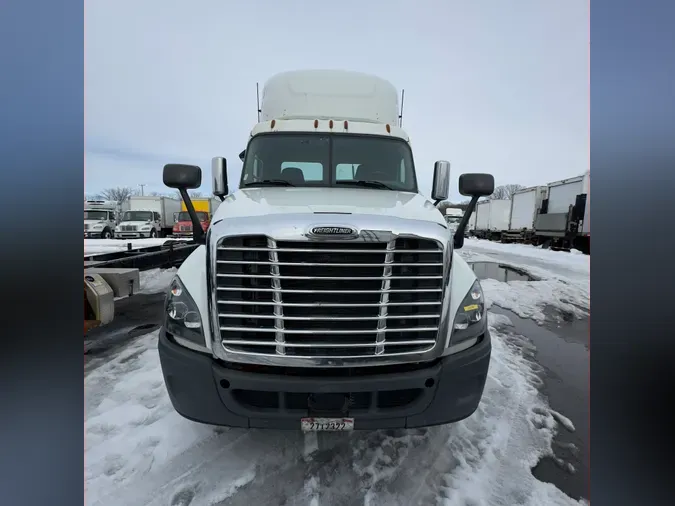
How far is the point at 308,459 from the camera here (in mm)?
2541

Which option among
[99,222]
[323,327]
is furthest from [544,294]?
[99,222]

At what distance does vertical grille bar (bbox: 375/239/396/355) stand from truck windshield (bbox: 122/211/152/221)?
2858 centimetres

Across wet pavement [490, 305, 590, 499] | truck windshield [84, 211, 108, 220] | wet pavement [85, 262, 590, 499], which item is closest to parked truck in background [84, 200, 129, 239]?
truck windshield [84, 211, 108, 220]

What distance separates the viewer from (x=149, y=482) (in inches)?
91.0

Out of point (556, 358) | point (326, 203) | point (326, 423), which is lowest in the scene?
point (556, 358)

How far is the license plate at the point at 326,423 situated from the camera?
7.13ft

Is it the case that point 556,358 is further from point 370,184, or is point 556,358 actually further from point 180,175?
point 180,175

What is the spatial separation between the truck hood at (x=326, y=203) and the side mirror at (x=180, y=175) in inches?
17.7

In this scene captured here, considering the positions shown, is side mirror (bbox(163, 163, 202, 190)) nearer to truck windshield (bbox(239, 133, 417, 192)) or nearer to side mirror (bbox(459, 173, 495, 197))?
truck windshield (bbox(239, 133, 417, 192))

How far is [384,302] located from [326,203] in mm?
920

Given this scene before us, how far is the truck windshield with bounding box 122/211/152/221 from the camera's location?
26.0 m

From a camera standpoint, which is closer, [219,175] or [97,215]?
[219,175]

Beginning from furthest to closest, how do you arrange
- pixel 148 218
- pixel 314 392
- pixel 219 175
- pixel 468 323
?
pixel 148 218 < pixel 219 175 < pixel 468 323 < pixel 314 392
